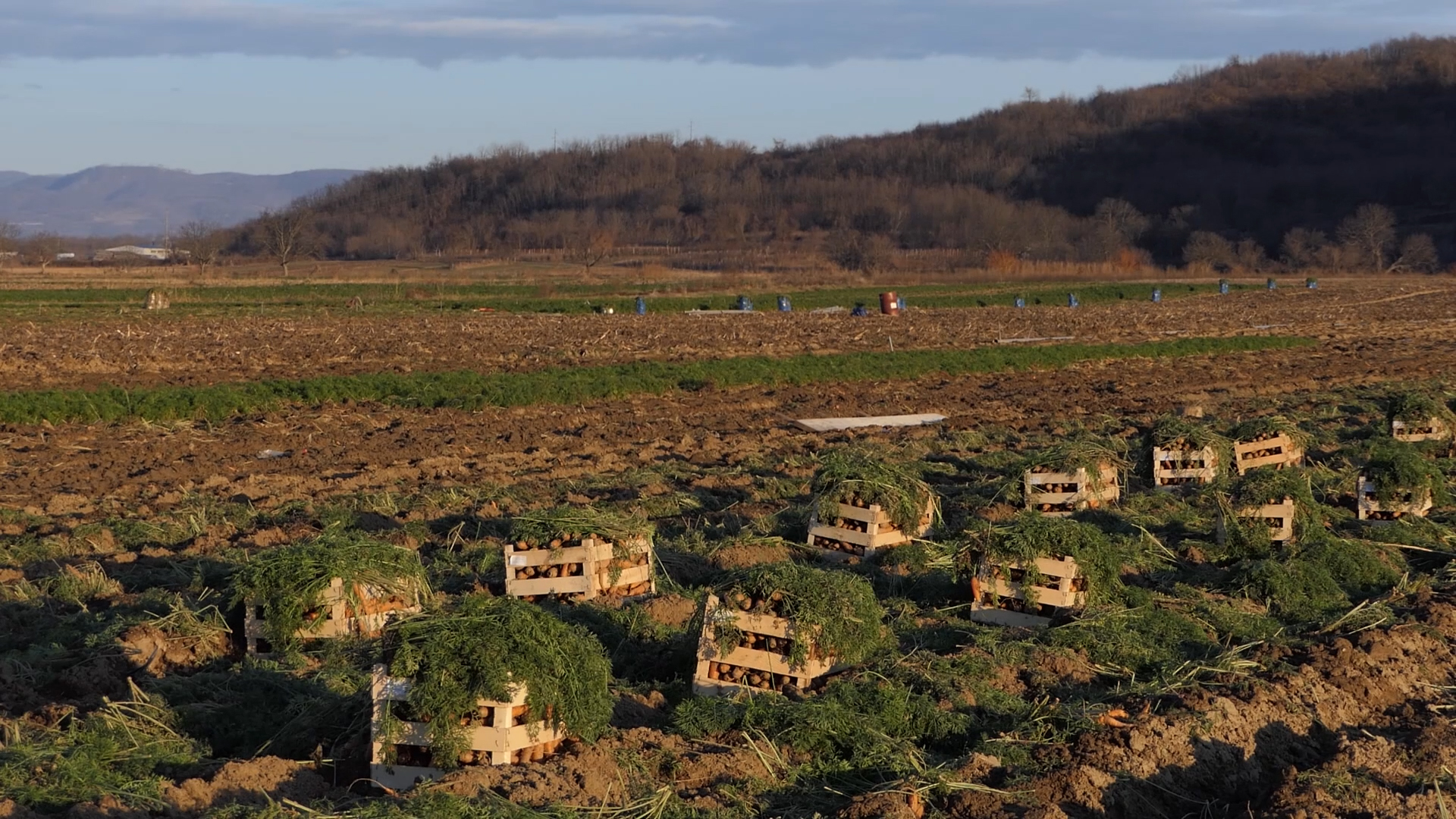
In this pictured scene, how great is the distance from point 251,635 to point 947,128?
153373 mm

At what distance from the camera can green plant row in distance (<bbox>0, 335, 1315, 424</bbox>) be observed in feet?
63.6

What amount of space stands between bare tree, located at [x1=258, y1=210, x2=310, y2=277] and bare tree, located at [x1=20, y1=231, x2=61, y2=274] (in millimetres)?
14586

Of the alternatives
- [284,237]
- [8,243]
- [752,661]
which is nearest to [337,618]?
[752,661]

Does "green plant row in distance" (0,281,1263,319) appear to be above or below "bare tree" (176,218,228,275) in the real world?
below

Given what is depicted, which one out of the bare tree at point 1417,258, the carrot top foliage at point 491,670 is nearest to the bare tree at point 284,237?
the bare tree at point 1417,258

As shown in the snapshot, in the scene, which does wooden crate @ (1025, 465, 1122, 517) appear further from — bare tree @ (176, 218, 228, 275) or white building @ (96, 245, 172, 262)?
white building @ (96, 245, 172, 262)

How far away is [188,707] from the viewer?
7.18 metres

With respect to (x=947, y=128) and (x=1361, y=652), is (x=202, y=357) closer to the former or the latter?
(x=1361, y=652)

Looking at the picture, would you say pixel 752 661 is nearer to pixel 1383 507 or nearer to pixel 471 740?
pixel 471 740

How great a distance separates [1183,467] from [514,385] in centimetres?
1119

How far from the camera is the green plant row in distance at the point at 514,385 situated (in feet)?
63.6

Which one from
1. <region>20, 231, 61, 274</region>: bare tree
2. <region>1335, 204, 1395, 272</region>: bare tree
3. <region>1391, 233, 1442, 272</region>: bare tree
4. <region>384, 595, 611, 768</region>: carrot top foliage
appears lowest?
<region>1391, 233, 1442, 272</region>: bare tree

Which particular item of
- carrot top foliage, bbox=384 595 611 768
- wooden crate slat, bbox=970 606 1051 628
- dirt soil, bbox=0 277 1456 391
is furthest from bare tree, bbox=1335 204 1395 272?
carrot top foliage, bbox=384 595 611 768

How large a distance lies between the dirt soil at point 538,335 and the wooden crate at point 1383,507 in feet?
53.9
